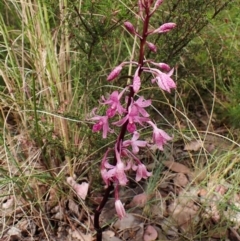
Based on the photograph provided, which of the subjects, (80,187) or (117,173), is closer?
(117,173)

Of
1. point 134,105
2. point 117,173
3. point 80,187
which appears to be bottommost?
point 80,187

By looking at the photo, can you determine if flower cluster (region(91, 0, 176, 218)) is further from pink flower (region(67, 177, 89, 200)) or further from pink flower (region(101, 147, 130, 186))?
pink flower (region(67, 177, 89, 200))

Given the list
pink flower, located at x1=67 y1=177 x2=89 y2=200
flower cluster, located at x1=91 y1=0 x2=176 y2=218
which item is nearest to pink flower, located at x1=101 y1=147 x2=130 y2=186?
flower cluster, located at x1=91 y1=0 x2=176 y2=218

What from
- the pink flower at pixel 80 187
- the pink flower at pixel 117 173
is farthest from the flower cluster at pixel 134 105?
the pink flower at pixel 80 187

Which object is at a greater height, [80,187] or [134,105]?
[134,105]

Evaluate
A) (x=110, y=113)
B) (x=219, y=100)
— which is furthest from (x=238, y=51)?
(x=110, y=113)

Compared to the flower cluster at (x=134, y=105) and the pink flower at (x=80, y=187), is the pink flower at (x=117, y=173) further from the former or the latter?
the pink flower at (x=80, y=187)

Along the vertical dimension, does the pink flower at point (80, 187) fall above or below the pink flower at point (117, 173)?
below

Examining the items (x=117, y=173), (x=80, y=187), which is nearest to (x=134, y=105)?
(x=117, y=173)

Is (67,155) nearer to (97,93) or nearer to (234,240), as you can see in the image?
(97,93)

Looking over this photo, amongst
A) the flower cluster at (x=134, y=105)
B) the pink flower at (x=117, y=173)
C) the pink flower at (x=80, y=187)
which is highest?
the flower cluster at (x=134, y=105)

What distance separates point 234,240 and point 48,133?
1.04 metres

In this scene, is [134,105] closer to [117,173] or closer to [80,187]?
[117,173]

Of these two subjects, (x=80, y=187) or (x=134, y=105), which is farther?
(x=80, y=187)
